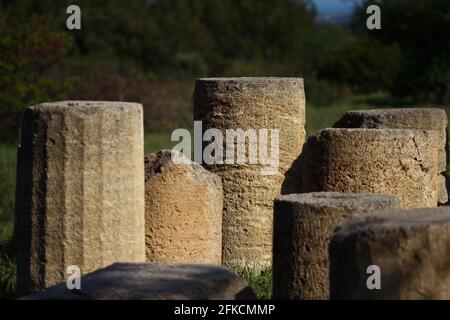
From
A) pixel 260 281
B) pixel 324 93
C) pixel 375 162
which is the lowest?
pixel 260 281

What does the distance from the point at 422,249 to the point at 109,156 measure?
2.34m

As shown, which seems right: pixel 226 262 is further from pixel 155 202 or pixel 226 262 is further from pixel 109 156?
pixel 109 156

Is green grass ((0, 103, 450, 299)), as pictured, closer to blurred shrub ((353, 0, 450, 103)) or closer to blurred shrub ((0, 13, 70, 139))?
blurred shrub ((0, 13, 70, 139))

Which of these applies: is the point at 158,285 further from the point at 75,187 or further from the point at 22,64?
the point at 22,64

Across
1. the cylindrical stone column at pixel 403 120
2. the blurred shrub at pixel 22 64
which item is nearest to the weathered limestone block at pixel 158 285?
the cylindrical stone column at pixel 403 120

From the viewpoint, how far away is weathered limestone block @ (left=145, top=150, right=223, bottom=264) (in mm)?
7836

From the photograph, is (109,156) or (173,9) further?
(173,9)

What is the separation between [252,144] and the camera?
9.09m

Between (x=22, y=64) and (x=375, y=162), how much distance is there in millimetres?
14848

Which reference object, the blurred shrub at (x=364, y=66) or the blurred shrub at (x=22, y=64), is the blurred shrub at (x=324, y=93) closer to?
the blurred shrub at (x=364, y=66)

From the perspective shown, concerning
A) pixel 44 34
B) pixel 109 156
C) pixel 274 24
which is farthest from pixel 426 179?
pixel 274 24

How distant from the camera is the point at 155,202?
782 cm

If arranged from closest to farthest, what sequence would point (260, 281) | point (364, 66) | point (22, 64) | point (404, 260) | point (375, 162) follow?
point (404, 260) < point (375, 162) < point (260, 281) < point (22, 64) < point (364, 66)

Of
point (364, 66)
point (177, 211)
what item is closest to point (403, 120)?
point (177, 211)
